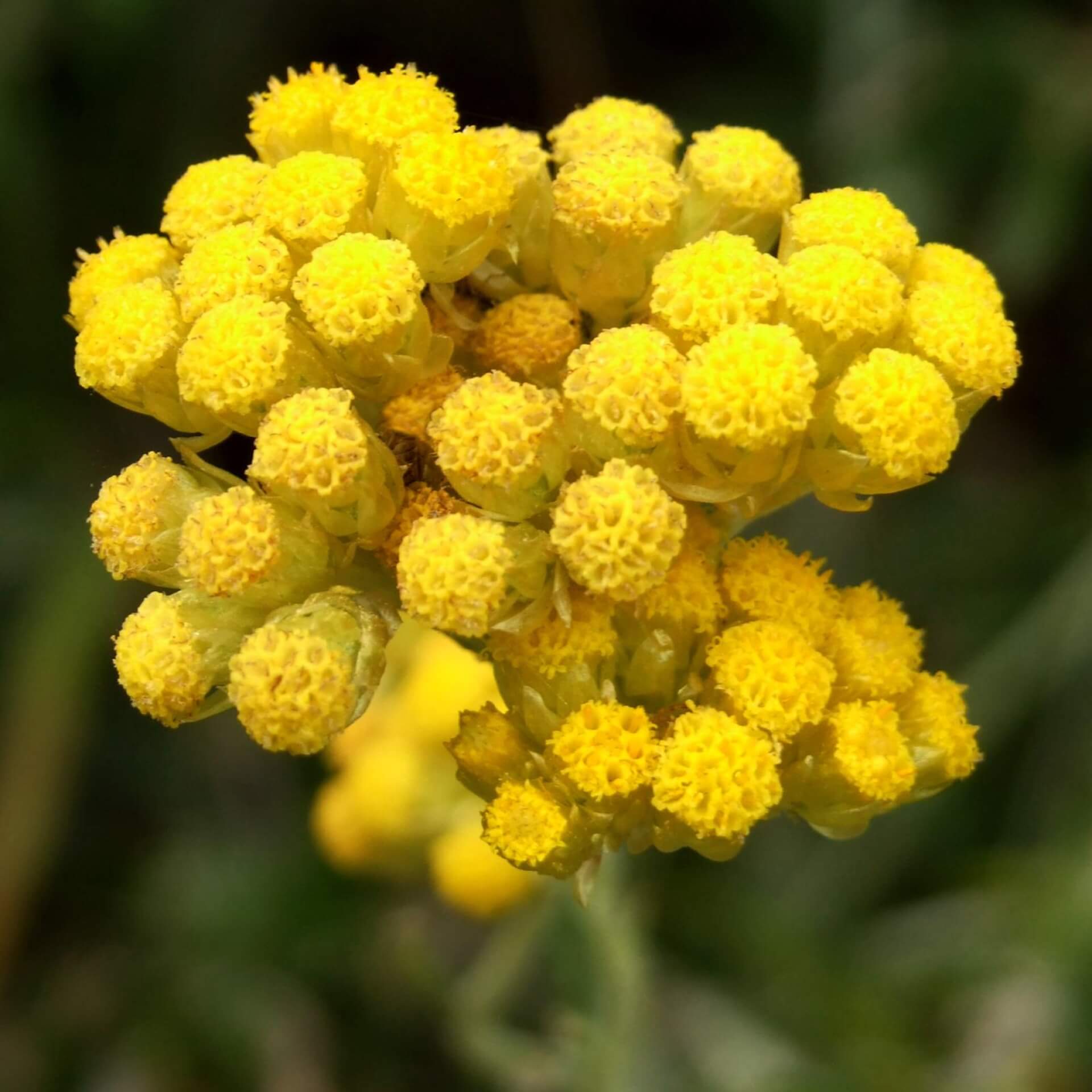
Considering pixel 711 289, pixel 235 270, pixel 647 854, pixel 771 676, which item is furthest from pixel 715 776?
pixel 647 854

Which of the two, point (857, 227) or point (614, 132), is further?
point (614, 132)

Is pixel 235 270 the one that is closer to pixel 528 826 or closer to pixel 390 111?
pixel 390 111

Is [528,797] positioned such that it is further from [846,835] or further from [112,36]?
[112,36]

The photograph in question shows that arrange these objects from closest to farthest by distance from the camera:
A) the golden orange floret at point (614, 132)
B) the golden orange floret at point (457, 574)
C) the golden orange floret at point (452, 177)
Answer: the golden orange floret at point (457, 574)
the golden orange floret at point (452, 177)
the golden orange floret at point (614, 132)

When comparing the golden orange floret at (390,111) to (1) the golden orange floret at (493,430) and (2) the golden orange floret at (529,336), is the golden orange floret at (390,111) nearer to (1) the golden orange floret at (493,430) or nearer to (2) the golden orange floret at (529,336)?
(2) the golden orange floret at (529,336)

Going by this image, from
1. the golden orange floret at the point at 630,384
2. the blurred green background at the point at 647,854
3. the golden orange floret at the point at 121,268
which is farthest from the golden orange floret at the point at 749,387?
the blurred green background at the point at 647,854

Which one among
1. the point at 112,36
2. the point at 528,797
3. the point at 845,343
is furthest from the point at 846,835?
the point at 112,36
